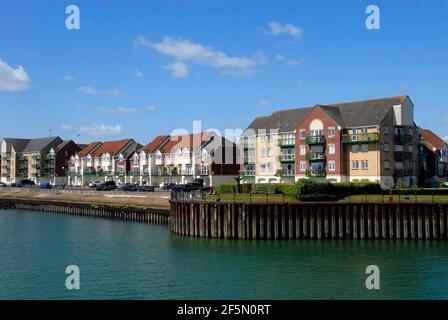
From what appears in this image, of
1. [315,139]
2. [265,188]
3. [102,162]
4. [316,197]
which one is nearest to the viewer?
[316,197]

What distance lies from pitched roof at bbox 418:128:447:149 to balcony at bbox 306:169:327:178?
1571 inches

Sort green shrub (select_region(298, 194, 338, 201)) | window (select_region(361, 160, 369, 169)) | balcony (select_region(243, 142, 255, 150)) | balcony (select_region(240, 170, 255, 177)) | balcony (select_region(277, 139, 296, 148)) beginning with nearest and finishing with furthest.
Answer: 1. green shrub (select_region(298, 194, 338, 201))
2. window (select_region(361, 160, 369, 169))
3. balcony (select_region(277, 139, 296, 148))
4. balcony (select_region(243, 142, 255, 150))
5. balcony (select_region(240, 170, 255, 177))

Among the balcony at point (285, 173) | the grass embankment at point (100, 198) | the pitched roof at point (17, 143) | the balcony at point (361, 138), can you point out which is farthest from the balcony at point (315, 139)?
the pitched roof at point (17, 143)

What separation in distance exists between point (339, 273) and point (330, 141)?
1763 inches

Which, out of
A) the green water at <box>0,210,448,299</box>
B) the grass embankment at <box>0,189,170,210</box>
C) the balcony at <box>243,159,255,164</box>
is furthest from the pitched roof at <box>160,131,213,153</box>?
the green water at <box>0,210,448,299</box>

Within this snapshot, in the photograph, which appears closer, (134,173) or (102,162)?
(134,173)

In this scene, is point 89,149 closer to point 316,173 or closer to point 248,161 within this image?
point 248,161

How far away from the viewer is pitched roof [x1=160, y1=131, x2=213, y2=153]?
117250 mm

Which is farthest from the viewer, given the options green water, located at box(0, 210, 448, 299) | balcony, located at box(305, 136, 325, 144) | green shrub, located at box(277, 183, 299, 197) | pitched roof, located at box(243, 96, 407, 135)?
balcony, located at box(305, 136, 325, 144)

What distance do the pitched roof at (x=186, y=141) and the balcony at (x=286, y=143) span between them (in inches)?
1225

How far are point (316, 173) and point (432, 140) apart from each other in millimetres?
45315

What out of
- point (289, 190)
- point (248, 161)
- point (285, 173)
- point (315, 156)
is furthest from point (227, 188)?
point (248, 161)

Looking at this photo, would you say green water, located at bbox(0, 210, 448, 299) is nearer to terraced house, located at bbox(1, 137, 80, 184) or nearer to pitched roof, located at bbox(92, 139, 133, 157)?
pitched roof, located at bbox(92, 139, 133, 157)

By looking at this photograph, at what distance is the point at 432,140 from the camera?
113688 mm
